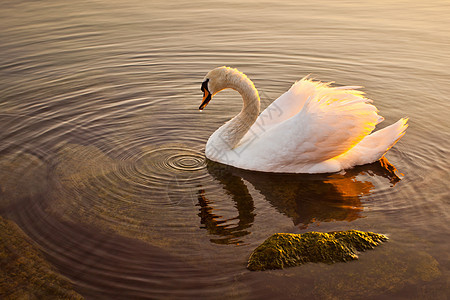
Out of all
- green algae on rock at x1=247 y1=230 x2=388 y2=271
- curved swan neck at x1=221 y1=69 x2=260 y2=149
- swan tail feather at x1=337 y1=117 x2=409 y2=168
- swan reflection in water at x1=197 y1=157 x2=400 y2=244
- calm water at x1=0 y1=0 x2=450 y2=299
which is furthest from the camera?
curved swan neck at x1=221 y1=69 x2=260 y2=149

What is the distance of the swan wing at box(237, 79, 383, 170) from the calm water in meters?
0.42

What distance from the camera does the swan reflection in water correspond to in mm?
6914

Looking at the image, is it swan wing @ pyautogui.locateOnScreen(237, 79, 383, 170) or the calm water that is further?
swan wing @ pyautogui.locateOnScreen(237, 79, 383, 170)

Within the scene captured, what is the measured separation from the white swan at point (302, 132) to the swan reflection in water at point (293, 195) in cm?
18

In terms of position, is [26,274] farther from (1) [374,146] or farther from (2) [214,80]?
(1) [374,146]

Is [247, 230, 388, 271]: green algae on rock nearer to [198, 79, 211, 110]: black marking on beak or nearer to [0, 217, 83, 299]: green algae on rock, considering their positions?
[0, 217, 83, 299]: green algae on rock

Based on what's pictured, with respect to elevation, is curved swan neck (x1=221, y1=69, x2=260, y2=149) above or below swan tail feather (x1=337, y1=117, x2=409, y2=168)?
above

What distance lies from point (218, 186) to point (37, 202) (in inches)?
112

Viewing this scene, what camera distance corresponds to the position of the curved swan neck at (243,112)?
28.3 ft

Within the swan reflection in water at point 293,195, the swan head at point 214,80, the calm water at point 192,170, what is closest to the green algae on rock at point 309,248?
the calm water at point 192,170

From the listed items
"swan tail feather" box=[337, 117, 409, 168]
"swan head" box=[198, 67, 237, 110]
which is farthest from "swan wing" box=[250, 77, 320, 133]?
"swan tail feather" box=[337, 117, 409, 168]

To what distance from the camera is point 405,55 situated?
14.6 metres

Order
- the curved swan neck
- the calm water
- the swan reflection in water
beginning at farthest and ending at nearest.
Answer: the curved swan neck, the swan reflection in water, the calm water

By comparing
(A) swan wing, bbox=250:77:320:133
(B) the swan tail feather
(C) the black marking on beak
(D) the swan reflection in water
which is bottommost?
(D) the swan reflection in water
